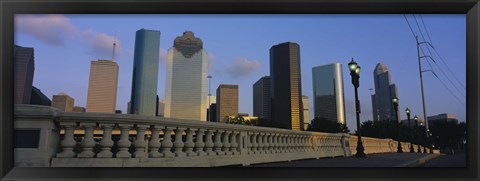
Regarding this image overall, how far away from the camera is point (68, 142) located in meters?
2.80

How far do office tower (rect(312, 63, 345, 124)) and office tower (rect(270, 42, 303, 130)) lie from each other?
151 inches

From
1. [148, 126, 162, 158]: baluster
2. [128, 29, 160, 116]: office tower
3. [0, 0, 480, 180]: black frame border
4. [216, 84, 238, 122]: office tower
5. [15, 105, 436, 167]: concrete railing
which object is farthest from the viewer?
[216, 84, 238, 122]: office tower

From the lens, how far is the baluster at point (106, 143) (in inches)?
113

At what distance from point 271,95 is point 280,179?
5400 cm

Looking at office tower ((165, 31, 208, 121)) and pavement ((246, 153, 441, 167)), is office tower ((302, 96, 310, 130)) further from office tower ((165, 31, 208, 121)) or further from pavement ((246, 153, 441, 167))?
pavement ((246, 153, 441, 167))

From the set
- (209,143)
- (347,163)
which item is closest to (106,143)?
(209,143)

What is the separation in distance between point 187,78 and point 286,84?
21058 millimetres

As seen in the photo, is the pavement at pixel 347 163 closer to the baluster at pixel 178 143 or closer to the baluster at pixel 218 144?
the baluster at pixel 218 144

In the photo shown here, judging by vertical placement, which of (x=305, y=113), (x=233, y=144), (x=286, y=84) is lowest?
(x=233, y=144)

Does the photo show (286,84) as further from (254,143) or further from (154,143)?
(154,143)

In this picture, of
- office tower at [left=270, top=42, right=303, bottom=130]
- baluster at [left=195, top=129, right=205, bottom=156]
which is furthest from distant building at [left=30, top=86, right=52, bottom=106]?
office tower at [left=270, top=42, right=303, bottom=130]

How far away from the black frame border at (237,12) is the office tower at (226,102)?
2766 inches

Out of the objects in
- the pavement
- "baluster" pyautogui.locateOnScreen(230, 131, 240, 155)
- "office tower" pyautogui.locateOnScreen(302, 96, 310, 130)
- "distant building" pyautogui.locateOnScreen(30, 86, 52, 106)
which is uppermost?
"office tower" pyautogui.locateOnScreen(302, 96, 310, 130)

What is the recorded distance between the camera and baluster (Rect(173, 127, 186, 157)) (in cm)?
342
